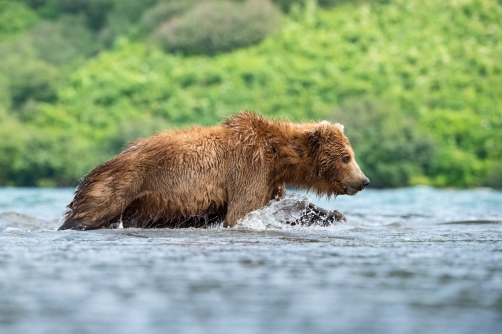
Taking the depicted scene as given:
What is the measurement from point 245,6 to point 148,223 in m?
29.0

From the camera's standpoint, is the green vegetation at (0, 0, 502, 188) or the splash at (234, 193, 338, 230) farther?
the green vegetation at (0, 0, 502, 188)

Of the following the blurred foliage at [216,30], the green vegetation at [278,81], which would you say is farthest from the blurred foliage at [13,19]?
the blurred foliage at [216,30]

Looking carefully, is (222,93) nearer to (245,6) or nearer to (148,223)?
(245,6)

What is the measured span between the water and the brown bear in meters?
0.27

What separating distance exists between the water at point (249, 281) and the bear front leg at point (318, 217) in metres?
0.57

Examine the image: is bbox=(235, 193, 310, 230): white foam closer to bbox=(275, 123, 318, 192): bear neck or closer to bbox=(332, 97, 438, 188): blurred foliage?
bbox=(275, 123, 318, 192): bear neck

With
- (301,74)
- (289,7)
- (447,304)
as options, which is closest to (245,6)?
(289,7)

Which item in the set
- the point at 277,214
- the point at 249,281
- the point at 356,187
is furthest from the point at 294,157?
the point at 249,281

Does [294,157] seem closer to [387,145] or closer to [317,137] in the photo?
[317,137]

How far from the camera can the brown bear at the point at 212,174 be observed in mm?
8219

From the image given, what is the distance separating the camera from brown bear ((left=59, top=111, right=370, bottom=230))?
822 centimetres

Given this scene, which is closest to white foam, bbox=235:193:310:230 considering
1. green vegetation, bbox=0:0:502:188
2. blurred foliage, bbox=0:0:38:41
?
green vegetation, bbox=0:0:502:188

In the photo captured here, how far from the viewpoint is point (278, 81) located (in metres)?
32.2

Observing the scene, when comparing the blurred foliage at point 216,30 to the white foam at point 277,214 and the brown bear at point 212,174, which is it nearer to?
the brown bear at point 212,174
